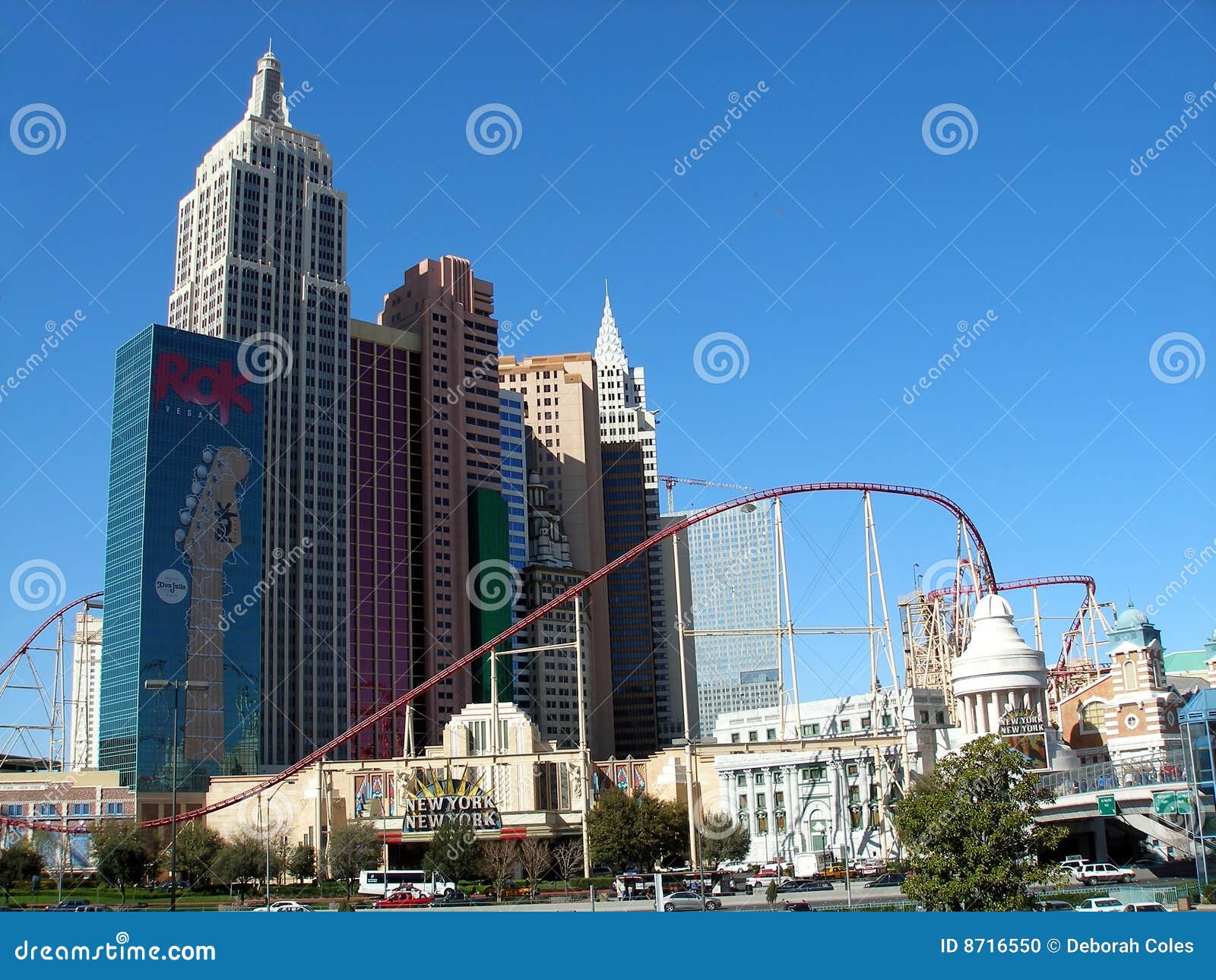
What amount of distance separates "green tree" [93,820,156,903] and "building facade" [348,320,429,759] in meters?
46.4

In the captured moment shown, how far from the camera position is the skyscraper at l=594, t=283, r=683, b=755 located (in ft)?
501

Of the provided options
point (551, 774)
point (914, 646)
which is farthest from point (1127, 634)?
point (551, 774)

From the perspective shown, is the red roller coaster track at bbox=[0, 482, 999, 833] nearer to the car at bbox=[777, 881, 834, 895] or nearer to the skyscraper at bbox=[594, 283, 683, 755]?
the car at bbox=[777, 881, 834, 895]

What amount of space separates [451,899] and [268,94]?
331ft

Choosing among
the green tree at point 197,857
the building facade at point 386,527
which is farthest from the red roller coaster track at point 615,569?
the building facade at point 386,527

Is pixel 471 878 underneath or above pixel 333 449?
underneath

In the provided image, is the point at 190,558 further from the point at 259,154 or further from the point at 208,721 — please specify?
the point at 259,154

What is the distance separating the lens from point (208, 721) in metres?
106

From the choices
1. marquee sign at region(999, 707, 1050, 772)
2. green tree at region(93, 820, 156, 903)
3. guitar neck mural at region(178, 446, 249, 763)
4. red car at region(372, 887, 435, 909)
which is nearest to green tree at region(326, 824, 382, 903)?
green tree at region(93, 820, 156, 903)

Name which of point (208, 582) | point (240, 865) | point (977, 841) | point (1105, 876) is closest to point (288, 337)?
point (208, 582)

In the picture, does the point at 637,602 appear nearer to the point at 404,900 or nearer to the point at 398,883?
the point at 398,883

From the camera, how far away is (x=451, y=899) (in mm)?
56469

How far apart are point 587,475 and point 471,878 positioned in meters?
87.6

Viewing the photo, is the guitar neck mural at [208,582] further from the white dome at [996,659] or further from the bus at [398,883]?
the white dome at [996,659]
